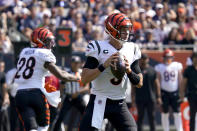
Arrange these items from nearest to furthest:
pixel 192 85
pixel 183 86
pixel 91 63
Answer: pixel 91 63
pixel 192 85
pixel 183 86

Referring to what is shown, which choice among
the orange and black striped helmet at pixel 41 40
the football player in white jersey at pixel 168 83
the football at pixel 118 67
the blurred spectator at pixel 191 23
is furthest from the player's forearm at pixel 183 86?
the football at pixel 118 67

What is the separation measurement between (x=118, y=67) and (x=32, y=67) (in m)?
2.00

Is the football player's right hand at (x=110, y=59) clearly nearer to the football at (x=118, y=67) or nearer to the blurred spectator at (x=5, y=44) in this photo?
the football at (x=118, y=67)

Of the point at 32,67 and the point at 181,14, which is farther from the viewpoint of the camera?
the point at 181,14

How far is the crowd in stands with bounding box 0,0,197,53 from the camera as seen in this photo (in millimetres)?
13344

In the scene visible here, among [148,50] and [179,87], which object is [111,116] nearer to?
[179,87]

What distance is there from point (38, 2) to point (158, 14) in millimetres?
3376

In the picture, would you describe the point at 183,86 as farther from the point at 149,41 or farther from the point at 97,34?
the point at 97,34

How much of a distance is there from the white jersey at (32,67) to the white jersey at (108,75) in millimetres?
1419

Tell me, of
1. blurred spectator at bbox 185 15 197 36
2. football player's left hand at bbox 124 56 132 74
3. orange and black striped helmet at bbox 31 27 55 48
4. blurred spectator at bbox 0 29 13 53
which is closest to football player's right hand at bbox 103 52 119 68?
football player's left hand at bbox 124 56 132 74

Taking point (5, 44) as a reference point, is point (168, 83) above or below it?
below

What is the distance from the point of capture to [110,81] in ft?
19.3

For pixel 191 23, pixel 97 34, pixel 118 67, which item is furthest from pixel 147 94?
pixel 118 67

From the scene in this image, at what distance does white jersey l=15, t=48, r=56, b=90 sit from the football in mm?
1790
